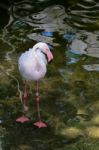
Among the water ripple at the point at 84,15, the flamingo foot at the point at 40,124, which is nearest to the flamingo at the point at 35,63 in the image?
the flamingo foot at the point at 40,124

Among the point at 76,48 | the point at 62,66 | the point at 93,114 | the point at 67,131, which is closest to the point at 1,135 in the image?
the point at 67,131

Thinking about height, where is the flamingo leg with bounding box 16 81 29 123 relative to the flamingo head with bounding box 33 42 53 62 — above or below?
below

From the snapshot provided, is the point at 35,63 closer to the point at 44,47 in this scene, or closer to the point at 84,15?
the point at 44,47

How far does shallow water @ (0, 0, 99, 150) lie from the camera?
4445 mm

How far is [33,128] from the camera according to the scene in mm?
4582

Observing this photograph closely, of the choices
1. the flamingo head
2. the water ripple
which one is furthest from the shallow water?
the flamingo head

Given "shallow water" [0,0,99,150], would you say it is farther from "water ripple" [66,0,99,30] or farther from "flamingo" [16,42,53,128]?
"flamingo" [16,42,53,128]

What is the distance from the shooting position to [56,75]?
564 centimetres

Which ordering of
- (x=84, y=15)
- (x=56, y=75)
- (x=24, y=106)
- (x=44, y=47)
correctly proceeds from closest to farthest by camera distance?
1. (x=44, y=47)
2. (x=24, y=106)
3. (x=56, y=75)
4. (x=84, y=15)

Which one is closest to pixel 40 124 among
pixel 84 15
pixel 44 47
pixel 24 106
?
pixel 24 106

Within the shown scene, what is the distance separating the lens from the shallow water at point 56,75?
4.45 m

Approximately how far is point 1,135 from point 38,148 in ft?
1.49

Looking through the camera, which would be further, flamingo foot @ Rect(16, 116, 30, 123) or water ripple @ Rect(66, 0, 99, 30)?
water ripple @ Rect(66, 0, 99, 30)

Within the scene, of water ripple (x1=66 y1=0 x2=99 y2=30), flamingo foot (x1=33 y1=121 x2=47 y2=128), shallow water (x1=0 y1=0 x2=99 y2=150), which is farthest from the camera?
water ripple (x1=66 y1=0 x2=99 y2=30)
